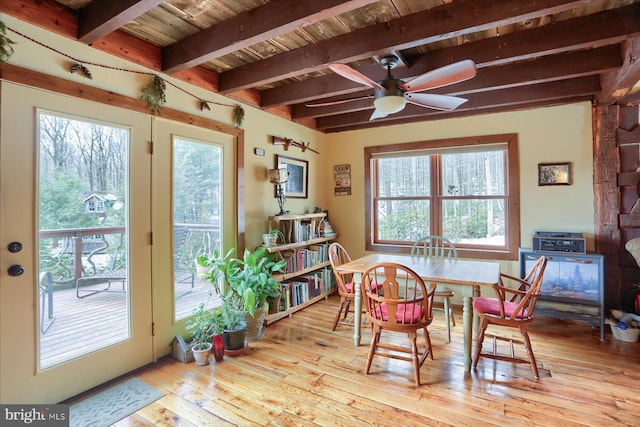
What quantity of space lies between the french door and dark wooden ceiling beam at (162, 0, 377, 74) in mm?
607

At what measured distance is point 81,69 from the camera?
2.21 metres

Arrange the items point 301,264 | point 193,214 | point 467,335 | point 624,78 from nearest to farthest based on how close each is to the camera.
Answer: point 467,335 → point 624,78 → point 193,214 → point 301,264

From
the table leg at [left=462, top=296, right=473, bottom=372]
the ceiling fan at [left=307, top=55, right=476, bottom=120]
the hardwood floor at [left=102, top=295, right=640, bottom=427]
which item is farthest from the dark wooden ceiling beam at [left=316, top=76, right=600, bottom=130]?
the hardwood floor at [left=102, top=295, right=640, bottom=427]

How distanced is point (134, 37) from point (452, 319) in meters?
3.99

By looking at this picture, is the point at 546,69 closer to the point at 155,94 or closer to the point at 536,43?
the point at 536,43

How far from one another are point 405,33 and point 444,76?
40 cm

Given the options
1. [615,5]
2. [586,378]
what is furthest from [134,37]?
[586,378]

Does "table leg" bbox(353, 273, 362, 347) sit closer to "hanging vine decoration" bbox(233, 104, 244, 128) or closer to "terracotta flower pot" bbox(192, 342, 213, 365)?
"terracotta flower pot" bbox(192, 342, 213, 365)

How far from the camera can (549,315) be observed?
332 centimetres

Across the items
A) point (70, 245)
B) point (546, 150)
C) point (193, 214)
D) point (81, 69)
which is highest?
point (81, 69)

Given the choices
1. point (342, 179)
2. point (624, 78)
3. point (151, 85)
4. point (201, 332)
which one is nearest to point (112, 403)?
point (201, 332)

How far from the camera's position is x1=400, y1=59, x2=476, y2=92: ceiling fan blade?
1.99 metres

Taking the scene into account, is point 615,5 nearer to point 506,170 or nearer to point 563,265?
point 506,170

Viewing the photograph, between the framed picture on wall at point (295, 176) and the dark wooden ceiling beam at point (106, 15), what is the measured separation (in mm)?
2191
